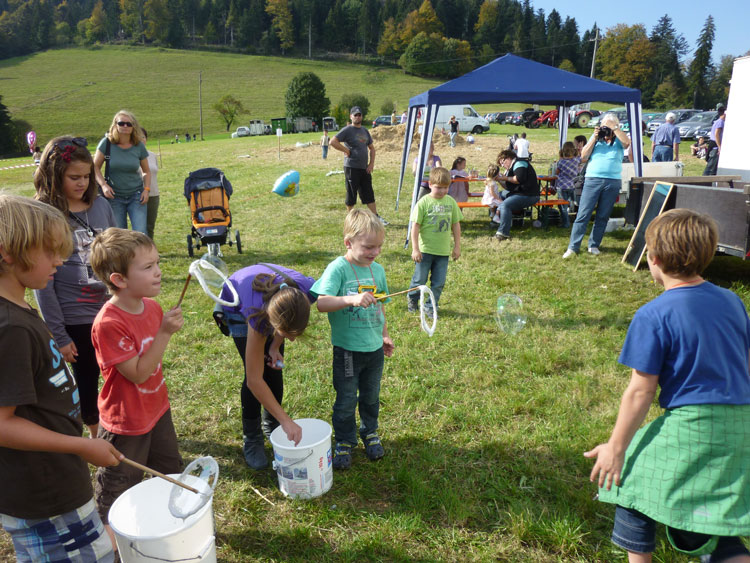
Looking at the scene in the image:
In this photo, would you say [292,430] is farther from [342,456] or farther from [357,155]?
[357,155]

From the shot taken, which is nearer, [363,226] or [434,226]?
[363,226]

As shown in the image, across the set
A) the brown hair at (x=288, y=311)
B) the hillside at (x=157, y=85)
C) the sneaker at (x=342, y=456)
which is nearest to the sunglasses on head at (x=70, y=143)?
the brown hair at (x=288, y=311)

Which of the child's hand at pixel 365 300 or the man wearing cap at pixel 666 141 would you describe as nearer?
the child's hand at pixel 365 300

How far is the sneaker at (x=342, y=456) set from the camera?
324 cm

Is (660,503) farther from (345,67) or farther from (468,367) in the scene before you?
(345,67)

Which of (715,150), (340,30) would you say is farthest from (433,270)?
(340,30)

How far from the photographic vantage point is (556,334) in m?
5.27

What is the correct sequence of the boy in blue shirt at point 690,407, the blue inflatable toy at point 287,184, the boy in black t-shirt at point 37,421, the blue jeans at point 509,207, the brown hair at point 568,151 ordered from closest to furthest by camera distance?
the boy in black t-shirt at point 37,421 → the boy in blue shirt at point 690,407 → the blue inflatable toy at point 287,184 → the blue jeans at point 509,207 → the brown hair at point 568,151

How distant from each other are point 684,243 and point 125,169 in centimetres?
578

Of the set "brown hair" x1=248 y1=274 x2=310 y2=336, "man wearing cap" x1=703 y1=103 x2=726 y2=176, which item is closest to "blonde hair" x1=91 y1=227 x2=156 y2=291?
"brown hair" x1=248 y1=274 x2=310 y2=336

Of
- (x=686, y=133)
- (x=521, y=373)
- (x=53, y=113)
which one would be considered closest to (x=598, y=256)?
(x=521, y=373)

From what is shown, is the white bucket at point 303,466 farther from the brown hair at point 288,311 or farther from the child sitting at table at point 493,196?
the child sitting at table at point 493,196

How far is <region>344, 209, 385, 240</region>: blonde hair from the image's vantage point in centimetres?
290

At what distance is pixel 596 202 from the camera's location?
775 centimetres
